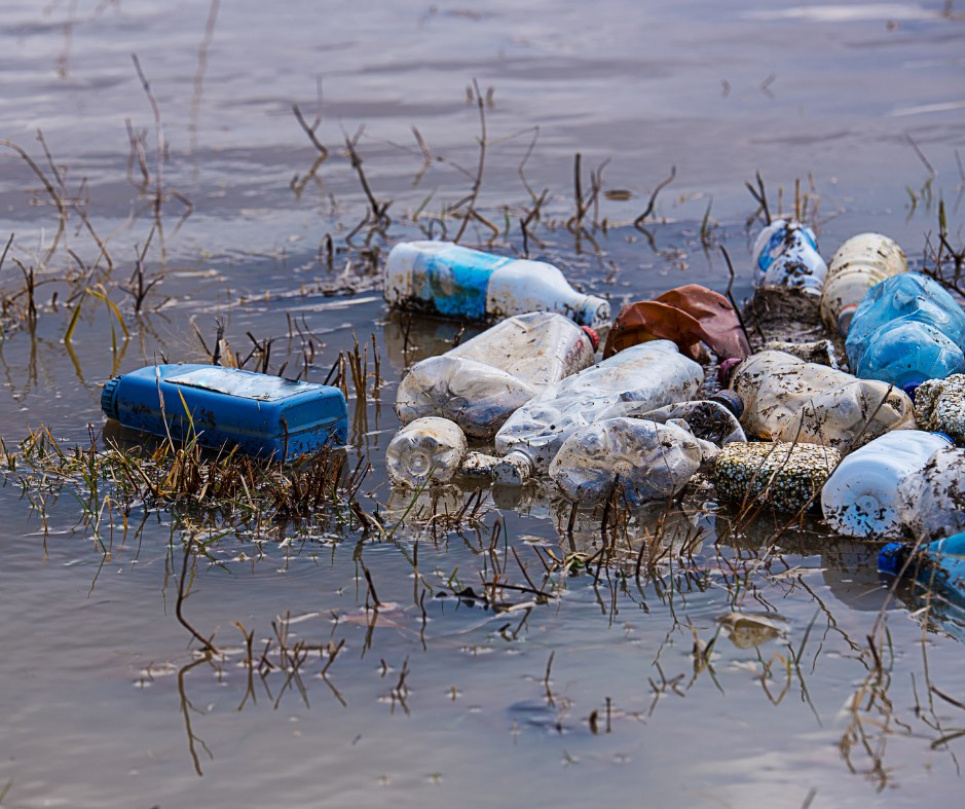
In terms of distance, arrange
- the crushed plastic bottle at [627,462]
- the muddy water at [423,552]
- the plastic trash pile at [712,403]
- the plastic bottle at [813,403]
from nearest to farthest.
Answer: the muddy water at [423,552], the plastic trash pile at [712,403], the crushed plastic bottle at [627,462], the plastic bottle at [813,403]

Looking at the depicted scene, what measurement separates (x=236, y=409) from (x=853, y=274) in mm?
2182

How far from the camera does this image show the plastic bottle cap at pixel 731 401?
3559 millimetres

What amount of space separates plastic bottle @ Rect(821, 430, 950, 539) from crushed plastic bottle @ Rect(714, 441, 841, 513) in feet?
0.25

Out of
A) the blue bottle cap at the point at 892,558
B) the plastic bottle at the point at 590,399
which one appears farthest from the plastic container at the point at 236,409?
the blue bottle cap at the point at 892,558

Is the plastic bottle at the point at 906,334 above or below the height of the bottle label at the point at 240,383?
above

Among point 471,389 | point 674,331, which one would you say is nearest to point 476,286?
point 674,331

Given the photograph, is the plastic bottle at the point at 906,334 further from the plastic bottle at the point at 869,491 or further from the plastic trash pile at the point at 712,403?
the plastic bottle at the point at 869,491

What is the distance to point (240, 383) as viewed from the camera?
138 inches

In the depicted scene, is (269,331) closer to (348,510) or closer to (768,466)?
(348,510)

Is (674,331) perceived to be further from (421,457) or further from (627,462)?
(421,457)

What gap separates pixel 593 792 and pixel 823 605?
2.57ft

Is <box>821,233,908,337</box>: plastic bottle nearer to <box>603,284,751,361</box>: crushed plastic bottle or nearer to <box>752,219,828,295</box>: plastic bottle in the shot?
<box>752,219,828,295</box>: plastic bottle

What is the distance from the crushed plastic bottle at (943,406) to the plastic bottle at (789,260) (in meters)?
1.33

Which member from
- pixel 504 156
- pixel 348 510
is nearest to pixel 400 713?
pixel 348 510
